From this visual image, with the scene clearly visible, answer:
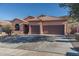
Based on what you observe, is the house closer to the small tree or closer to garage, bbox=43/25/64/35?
garage, bbox=43/25/64/35

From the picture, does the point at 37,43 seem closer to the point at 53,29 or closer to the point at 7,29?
the point at 53,29

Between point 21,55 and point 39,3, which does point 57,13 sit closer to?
point 39,3

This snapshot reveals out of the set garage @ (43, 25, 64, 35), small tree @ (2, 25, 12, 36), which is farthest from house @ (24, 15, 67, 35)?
small tree @ (2, 25, 12, 36)

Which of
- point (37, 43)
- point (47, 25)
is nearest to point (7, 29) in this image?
point (37, 43)

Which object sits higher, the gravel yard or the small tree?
the small tree

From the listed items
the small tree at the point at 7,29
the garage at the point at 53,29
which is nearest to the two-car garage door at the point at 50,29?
the garage at the point at 53,29

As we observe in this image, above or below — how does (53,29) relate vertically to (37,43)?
above

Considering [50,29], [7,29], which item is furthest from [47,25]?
[7,29]

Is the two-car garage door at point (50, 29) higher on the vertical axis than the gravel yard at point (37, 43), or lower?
higher

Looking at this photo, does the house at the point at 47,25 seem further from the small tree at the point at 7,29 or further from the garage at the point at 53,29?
the small tree at the point at 7,29

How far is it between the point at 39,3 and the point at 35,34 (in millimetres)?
482

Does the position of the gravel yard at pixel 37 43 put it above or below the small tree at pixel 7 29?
below

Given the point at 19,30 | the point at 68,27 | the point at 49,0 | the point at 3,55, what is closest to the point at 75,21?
the point at 68,27

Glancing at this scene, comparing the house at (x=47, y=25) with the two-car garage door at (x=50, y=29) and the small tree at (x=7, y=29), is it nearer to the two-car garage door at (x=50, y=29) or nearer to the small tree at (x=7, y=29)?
the two-car garage door at (x=50, y=29)
